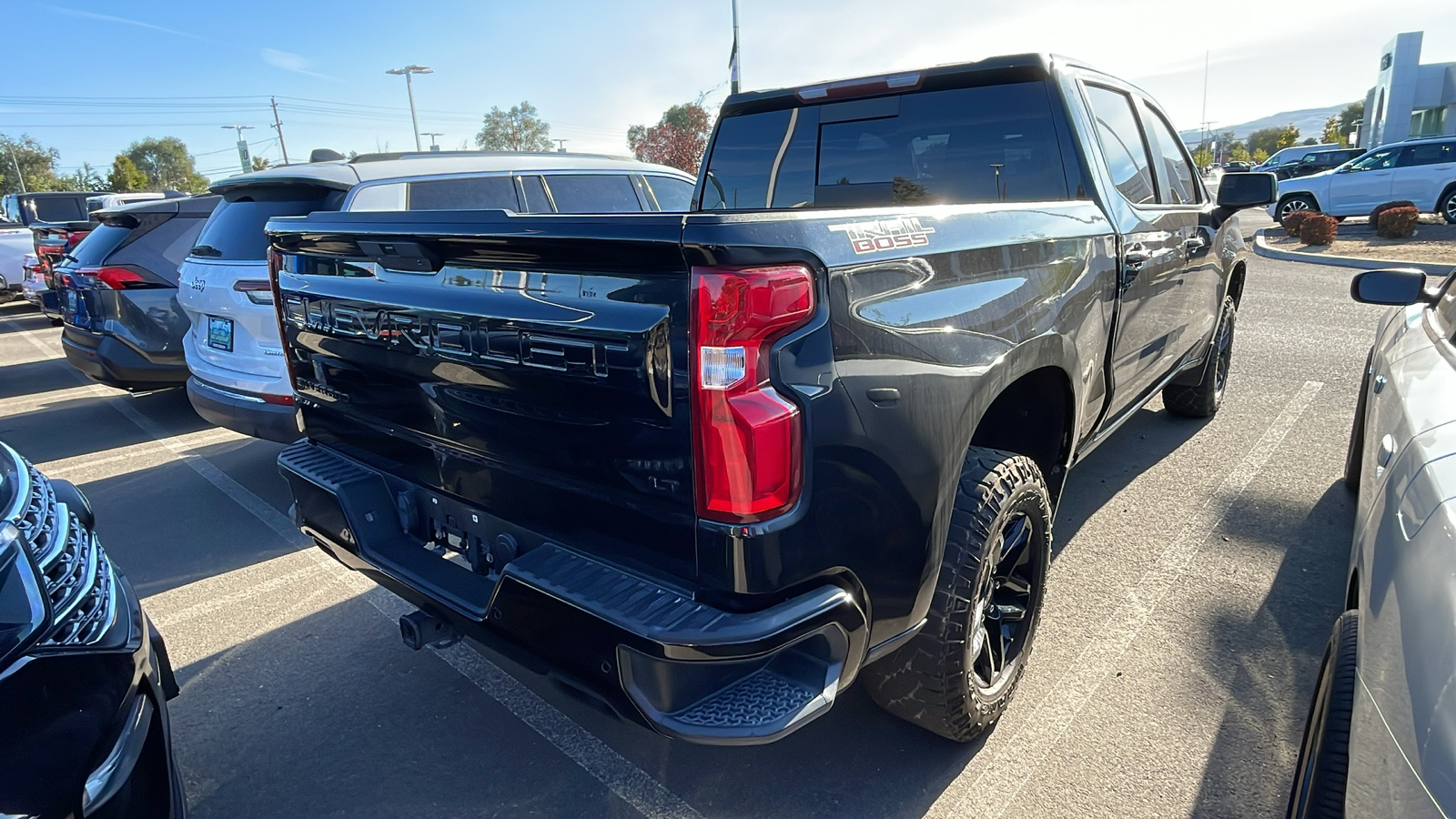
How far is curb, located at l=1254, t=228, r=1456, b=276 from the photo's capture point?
37.8 ft

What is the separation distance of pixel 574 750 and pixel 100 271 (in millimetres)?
6044

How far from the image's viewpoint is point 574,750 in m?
2.54

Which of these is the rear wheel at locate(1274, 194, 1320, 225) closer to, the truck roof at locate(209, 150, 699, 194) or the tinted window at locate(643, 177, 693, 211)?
the tinted window at locate(643, 177, 693, 211)

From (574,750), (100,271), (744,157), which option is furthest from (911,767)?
(100,271)

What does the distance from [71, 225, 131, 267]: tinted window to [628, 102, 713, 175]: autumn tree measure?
23.2 metres

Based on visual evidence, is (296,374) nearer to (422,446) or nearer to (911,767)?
(422,446)

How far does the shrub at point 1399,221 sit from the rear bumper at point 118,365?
19.1 m

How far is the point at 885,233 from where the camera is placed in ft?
6.06

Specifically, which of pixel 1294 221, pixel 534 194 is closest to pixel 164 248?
pixel 534 194

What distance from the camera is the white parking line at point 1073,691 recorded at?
2.29m

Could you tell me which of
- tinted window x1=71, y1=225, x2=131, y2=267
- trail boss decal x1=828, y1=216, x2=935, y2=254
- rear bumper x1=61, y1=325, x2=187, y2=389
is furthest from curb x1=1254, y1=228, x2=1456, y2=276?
tinted window x1=71, y1=225, x2=131, y2=267

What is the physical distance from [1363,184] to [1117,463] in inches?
724

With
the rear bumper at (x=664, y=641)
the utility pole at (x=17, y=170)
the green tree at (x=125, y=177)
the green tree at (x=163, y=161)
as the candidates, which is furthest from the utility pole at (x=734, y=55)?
the green tree at (x=163, y=161)

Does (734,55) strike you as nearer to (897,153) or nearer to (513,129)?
(897,153)
